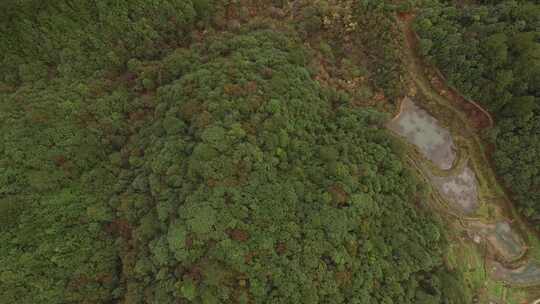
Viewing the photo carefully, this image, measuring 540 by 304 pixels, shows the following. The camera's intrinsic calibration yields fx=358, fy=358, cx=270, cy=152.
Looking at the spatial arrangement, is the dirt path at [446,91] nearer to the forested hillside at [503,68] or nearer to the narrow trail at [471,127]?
the narrow trail at [471,127]

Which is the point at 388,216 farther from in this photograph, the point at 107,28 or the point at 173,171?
the point at 107,28

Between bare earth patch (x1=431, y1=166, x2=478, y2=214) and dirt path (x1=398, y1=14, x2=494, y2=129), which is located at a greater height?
dirt path (x1=398, y1=14, x2=494, y2=129)

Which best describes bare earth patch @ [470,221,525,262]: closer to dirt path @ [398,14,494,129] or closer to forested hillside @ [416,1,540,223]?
forested hillside @ [416,1,540,223]

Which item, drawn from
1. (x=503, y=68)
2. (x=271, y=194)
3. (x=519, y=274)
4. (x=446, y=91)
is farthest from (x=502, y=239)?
(x=271, y=194)

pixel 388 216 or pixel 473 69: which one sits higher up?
pixel 473 69

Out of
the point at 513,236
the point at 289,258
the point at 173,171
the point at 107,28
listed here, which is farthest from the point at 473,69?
the point at 107,28

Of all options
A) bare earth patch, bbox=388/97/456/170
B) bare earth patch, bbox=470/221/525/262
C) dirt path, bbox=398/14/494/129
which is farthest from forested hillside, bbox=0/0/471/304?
bare earth patch, bbox=470/221/525/262

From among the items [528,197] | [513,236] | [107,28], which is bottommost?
[513,236]
